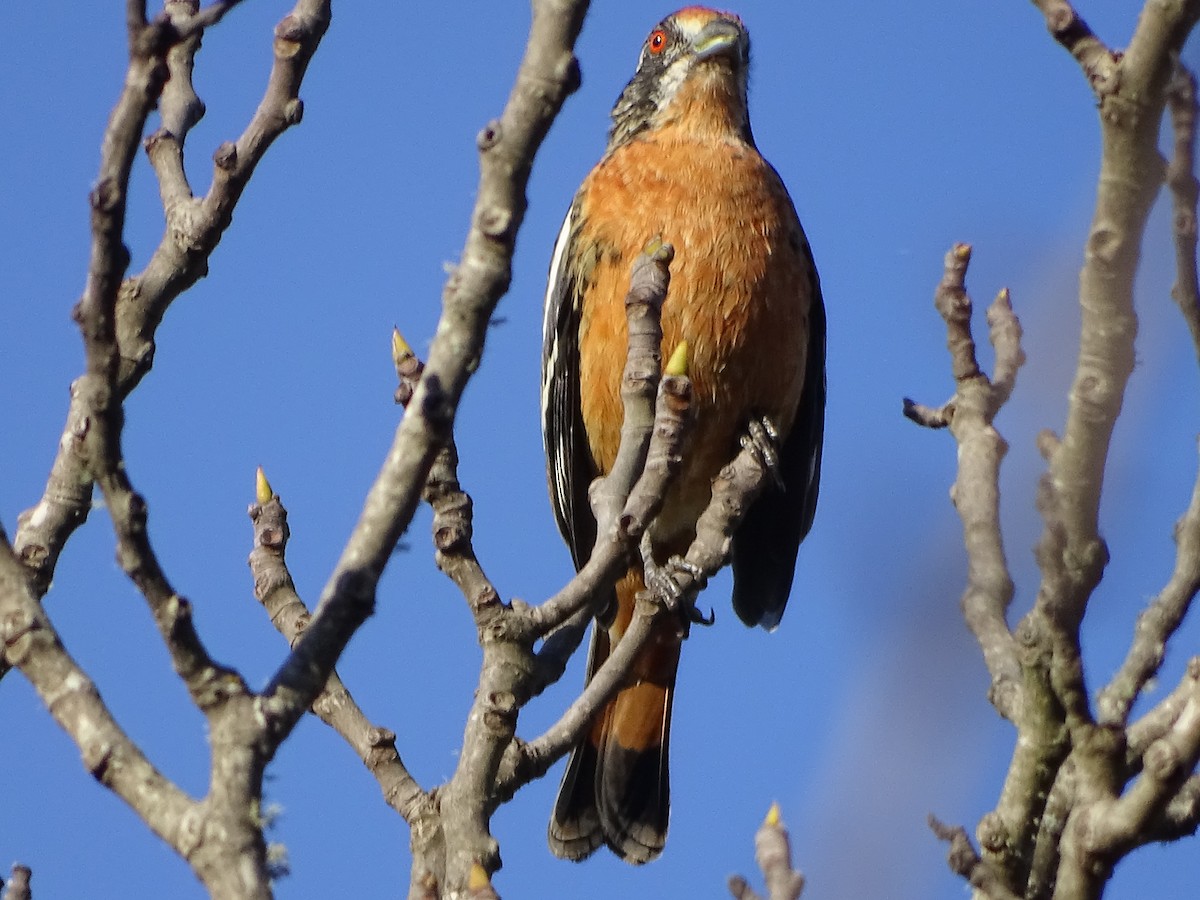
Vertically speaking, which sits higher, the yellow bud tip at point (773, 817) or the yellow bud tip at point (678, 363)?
the yellow bud tip at point (678, 363)

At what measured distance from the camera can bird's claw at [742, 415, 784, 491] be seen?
5.36 meters

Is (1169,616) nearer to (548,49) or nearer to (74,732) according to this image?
(548,49)

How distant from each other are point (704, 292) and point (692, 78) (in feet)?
3.81

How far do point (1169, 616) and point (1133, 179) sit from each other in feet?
3.08

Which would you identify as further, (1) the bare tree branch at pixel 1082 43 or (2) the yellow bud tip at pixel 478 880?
(2) the yellow bud tip at pixel 478 880

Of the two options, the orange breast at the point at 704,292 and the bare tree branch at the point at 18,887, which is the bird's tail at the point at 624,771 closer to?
the orange breast at the point at 704,292

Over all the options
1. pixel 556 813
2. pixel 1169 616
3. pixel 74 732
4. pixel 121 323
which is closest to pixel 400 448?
pixel 74 732

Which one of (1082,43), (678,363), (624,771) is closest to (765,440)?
(624,771)

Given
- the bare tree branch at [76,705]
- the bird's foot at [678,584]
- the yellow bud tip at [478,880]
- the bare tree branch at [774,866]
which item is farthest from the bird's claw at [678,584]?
the bare tree branch at [76,705]

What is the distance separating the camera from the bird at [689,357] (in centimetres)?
529

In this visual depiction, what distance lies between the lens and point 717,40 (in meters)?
6.07

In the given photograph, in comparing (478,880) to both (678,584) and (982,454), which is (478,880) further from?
(982,454)

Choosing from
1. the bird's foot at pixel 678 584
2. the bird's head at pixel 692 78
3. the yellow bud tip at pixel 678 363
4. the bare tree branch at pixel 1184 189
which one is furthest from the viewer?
the bird's head at pixel 692 78

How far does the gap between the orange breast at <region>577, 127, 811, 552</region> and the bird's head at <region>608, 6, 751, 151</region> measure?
29 centimetres
